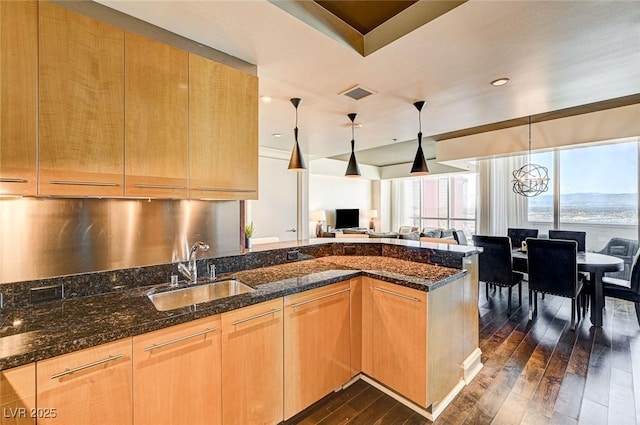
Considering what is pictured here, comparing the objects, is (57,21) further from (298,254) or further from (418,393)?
(418,393)

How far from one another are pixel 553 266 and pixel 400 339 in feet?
9.13

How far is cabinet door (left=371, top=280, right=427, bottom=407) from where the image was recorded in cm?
193

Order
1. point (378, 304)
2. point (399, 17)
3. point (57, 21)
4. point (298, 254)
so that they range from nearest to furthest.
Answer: point (57, 21)
point (399, 17)
point (378, 304)
point (298, 254)

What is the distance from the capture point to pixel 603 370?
2494mm

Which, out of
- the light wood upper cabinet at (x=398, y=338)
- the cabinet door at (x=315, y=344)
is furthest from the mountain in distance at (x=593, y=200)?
the cabinet door at (x=315, y=344)

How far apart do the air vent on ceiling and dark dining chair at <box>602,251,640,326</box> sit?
12.1 ft

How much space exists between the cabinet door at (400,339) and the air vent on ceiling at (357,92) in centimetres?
174

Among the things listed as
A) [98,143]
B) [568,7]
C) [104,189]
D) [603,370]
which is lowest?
[603,370]

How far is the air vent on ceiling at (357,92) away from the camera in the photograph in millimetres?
2628

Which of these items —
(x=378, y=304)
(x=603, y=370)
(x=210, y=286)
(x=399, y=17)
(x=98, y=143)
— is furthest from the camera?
(x=603, y=370)

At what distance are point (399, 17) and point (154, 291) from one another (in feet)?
7.69

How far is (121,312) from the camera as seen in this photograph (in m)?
1.40

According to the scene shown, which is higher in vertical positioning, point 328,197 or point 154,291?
point 328,197

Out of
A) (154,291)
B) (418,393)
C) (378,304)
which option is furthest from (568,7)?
(154,291)
